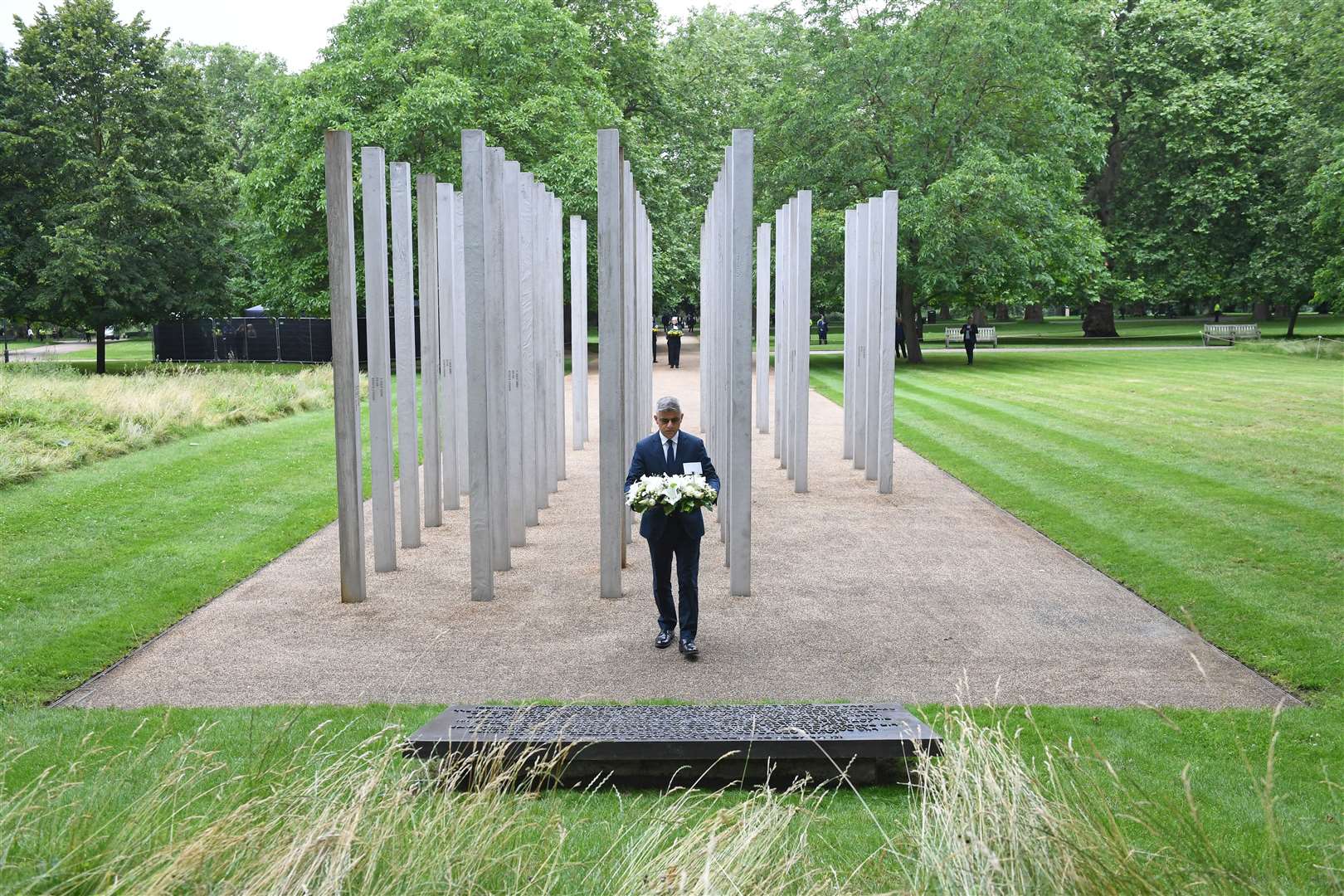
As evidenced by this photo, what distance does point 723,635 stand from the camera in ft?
27.8

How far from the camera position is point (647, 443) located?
26.7 ft

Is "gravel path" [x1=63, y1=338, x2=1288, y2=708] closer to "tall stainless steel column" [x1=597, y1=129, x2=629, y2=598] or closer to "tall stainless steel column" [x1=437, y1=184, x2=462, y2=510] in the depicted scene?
"tall stainless steel column" [x1=597, y1=129, x2=629, y2=598]

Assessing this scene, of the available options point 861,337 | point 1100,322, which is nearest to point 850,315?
point 861,337

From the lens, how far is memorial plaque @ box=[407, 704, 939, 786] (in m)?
5.46

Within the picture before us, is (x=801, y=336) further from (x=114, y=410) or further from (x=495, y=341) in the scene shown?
(x=114, y=410)

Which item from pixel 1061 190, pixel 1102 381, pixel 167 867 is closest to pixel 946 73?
pixel 1061 190

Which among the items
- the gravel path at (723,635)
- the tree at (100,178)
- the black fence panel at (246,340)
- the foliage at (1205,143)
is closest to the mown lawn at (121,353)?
the black fence panel at (246,340)

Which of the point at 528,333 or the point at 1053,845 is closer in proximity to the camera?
the point at 1053,845

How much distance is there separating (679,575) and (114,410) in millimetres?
13943

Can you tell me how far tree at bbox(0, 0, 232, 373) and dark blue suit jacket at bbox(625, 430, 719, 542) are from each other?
31296mm

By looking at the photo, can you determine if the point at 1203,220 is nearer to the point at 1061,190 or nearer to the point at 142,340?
the point at 1061,190

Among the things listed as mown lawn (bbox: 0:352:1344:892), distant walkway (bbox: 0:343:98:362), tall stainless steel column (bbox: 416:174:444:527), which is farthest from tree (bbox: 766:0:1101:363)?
distant walkway (bbox: 0:343:98:362)

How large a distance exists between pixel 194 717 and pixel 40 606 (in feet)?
11.0

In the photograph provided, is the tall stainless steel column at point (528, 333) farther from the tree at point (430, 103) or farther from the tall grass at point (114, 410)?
the tree at point (430, 103)
